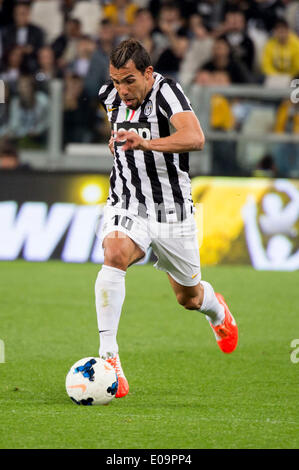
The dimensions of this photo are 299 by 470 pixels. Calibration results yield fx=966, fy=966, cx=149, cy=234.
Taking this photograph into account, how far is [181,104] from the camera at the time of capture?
547cm

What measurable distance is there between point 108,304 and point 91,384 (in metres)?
0.56

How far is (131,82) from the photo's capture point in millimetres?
5422

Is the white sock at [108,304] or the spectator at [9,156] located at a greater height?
the white sock at [108,304]

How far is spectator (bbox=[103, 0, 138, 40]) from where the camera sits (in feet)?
48.8

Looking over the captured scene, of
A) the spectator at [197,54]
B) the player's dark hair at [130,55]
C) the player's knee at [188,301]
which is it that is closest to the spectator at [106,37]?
the spectator at [197,54]

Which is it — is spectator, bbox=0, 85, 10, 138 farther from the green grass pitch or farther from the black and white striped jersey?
the black and white striped jersey

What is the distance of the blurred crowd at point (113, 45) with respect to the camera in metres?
12.3

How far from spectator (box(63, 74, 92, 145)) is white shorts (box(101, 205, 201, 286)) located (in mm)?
6487

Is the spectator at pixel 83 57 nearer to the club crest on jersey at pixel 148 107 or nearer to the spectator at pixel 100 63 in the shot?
the spectator at pixel 100 63

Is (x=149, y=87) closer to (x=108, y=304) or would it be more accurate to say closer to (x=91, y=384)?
(x=108, y=304)

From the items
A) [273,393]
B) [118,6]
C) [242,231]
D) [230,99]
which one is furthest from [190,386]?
[118,6]

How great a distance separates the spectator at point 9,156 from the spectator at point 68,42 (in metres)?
2.58
